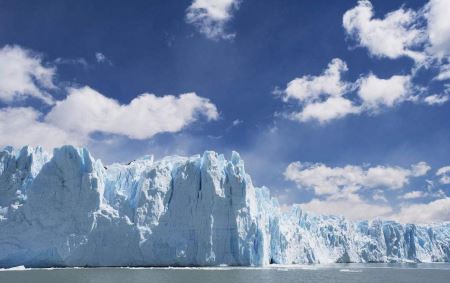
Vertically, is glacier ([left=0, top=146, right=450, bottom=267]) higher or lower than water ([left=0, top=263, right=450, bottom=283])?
higher

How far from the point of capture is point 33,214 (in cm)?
3919

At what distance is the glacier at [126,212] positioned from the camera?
39219 mm

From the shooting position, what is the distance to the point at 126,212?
139 feet

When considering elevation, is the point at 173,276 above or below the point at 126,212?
below

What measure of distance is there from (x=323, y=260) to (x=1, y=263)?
50.7 metres

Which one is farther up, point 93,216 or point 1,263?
point 93,216

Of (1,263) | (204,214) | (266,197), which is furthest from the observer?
(266,197)

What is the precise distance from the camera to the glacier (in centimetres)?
3922

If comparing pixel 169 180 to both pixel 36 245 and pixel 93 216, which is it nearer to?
pixel 93 216

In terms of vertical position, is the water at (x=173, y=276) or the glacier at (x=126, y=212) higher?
the glacier at (x=126, y=212)

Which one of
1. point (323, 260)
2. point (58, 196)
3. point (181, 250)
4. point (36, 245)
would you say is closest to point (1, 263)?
point (36, 245)

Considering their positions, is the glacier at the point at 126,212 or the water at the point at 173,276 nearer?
the water at the point at 173,276

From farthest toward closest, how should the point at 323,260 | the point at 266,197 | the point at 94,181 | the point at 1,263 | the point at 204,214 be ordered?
the point at 323,260 < the point at 266,197 < the point at 204,214 < the point at 94,181 < the point at 1,263

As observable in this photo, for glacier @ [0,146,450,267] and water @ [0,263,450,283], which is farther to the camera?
glacier @ [0,146,450,267]
